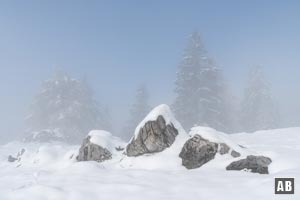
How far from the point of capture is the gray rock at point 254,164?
33.2ft

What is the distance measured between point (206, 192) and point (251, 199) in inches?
42.3

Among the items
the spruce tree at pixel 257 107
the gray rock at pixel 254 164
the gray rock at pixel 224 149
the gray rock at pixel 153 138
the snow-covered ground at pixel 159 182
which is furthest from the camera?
the spruce tree at pixel 257 107

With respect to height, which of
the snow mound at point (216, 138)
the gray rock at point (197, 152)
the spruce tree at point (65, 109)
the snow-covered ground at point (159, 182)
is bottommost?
the snow-covered ground at point (159, 182)

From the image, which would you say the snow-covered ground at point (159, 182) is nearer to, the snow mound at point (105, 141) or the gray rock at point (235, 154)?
the gray rock at point (235, 154)

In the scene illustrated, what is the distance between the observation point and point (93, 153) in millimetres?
14422

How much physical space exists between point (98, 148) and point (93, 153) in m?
0.26

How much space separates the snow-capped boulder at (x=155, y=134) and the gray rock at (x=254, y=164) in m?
2.98

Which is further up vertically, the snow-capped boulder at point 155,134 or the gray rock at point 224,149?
the snow-capped boulder at point 155,134

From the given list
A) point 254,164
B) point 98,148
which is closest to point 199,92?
point 98,148

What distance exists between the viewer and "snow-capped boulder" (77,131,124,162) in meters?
14.3

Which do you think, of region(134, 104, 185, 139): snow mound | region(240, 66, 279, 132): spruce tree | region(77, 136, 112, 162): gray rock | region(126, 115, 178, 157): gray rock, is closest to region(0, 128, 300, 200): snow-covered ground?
region(126, 115, 178, 157): gray rock

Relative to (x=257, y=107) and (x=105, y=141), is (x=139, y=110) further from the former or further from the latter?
(x=105, y=141)

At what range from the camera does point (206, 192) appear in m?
8.02

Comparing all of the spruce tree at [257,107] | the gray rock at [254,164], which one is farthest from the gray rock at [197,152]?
the spruce tree at [257,107]
